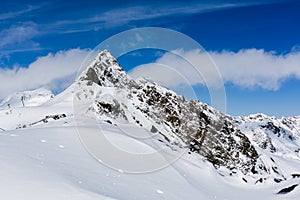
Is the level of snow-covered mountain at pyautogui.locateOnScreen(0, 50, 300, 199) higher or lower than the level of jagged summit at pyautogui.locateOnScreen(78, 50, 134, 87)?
lower

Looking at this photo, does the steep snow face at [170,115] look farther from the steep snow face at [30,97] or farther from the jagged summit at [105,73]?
the steep snow face at [30,97]

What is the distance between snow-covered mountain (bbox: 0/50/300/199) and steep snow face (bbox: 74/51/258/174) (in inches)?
8.9

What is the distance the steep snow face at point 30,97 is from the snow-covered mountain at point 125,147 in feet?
260

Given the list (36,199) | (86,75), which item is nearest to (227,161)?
(86,75)

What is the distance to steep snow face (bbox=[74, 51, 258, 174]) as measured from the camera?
58.5 metres

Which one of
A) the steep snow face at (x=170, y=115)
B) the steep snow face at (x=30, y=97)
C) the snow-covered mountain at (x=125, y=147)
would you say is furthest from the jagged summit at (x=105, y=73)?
the steep snow face at (x=30, y=97)

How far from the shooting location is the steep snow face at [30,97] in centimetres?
14500

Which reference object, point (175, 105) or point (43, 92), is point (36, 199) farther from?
point (43, 92)

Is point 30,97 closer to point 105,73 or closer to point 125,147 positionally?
point 105,73

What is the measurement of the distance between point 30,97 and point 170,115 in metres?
97.1

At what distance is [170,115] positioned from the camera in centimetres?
7350

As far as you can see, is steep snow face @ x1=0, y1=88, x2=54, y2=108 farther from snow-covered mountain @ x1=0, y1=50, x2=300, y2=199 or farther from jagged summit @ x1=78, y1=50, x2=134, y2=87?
snow-covered mountain @ x1=0, y1=50, x2=300, y2=199

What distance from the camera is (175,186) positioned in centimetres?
2014

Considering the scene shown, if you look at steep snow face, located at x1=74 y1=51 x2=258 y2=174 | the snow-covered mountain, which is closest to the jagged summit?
steep snow face, located at x1=74 y1=51 x2=258 y2=174
